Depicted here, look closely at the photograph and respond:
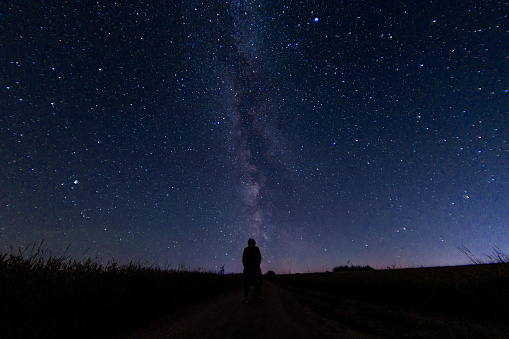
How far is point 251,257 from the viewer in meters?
8.46

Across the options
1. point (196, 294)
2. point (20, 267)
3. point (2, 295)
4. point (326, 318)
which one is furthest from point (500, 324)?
point (196, 294)

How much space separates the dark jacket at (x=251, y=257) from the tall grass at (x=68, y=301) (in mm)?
3116

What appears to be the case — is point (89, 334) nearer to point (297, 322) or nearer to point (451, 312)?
point (297, 322)

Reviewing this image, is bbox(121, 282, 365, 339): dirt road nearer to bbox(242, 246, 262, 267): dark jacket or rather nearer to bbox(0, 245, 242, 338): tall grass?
bbox(0, 245, 242, 338): tall grass

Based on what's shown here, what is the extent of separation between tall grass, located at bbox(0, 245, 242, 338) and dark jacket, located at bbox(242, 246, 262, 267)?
10.2 feet

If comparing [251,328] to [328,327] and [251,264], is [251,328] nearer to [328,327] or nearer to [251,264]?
[328,327]

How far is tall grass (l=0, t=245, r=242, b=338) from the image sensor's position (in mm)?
3295

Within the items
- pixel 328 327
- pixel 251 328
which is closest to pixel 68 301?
pixel 251 328

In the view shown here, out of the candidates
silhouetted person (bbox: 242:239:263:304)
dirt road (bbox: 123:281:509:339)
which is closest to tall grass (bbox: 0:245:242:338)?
dirt road (bbox: 123:281:509:339)

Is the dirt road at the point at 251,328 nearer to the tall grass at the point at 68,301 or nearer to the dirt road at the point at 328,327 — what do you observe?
the dirt road at the point at 328,327

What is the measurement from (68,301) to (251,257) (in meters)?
5.71

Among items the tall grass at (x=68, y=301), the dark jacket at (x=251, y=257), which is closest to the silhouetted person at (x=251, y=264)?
the dark jacket at (x=251, y=257)

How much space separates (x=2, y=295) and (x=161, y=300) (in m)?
4.42

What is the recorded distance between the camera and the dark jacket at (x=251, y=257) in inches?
330
